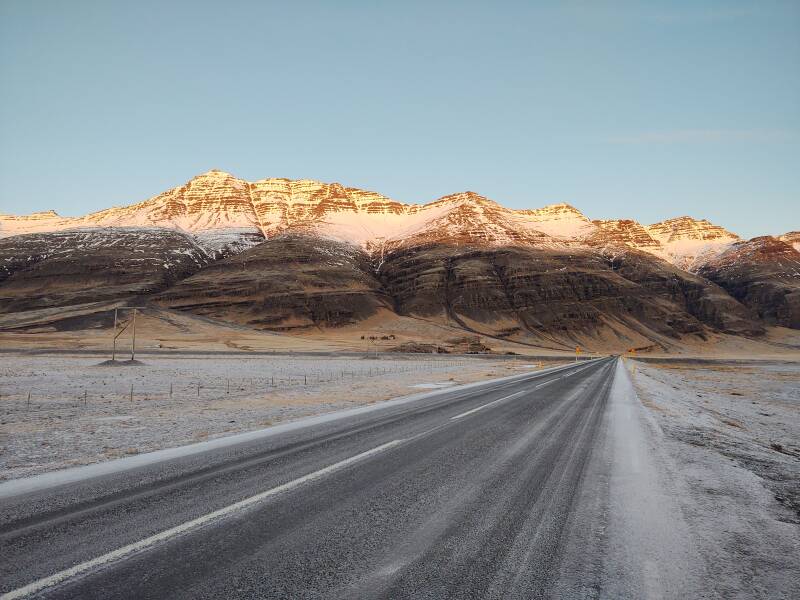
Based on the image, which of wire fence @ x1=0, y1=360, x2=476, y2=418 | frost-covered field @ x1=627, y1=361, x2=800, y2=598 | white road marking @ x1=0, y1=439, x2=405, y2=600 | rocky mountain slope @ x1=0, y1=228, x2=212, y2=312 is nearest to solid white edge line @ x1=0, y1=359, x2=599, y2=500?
white road marking @ x1=0, y1=439, x2=405, y2=600

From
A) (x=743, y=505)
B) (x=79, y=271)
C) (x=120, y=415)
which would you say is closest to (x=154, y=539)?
(x=743, y=505)

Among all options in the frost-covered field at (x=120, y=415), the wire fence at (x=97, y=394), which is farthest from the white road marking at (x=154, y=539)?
the wire fence at (x=97, y=394)

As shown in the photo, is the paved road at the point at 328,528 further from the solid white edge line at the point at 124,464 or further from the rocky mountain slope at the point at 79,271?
the rocky mountain slope at the point at 79,271

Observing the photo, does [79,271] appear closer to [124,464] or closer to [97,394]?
[97,394]

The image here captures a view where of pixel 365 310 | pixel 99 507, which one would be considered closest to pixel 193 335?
pixel 365 310

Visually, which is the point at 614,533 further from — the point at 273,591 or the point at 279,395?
the point at 279,395

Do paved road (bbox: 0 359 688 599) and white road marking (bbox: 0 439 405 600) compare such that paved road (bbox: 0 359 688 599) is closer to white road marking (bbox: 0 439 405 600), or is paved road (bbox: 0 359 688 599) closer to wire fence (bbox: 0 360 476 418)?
white road marking (bbox: 0 439 405 600)

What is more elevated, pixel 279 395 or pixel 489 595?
pixel 489 595

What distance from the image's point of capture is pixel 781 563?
4.55m

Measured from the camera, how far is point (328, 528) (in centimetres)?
518

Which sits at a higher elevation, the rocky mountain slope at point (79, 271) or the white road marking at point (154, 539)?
the rocky mountain slope at point (79, 271)

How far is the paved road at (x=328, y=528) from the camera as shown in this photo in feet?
13.0

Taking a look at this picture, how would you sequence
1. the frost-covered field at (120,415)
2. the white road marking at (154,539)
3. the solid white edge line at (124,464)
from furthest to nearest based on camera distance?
the frost-covered field at (120,415) < the solid white edge line at (124,464) < the white road marking at (154,539)

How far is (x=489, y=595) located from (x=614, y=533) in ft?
7.11
